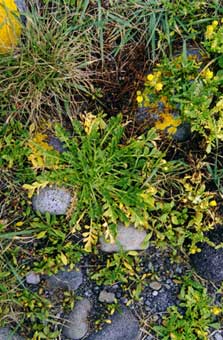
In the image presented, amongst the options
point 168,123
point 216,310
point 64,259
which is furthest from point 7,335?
point 168,123

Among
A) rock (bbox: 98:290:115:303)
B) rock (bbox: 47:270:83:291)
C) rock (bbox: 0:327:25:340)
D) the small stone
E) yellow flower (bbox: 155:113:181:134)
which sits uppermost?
yellow flower (bbox: 155:113:181:134)

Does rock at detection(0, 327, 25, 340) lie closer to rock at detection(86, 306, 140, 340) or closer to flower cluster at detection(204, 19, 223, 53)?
rock at detection(86, 306, 140, 340)

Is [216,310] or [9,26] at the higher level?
[9,26]

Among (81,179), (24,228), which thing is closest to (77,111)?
(81,179)

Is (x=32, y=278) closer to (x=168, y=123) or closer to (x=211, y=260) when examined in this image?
(x=211, y=260)

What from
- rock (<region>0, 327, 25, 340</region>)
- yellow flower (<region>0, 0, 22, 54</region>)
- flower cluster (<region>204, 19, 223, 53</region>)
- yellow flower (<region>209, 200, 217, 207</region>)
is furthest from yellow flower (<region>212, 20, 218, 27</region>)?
rock (<region>0, 327, 25, 340</region>)

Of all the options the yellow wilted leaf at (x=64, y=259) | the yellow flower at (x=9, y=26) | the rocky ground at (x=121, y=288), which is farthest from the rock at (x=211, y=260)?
the yellow flower at (x=9, y=26)
